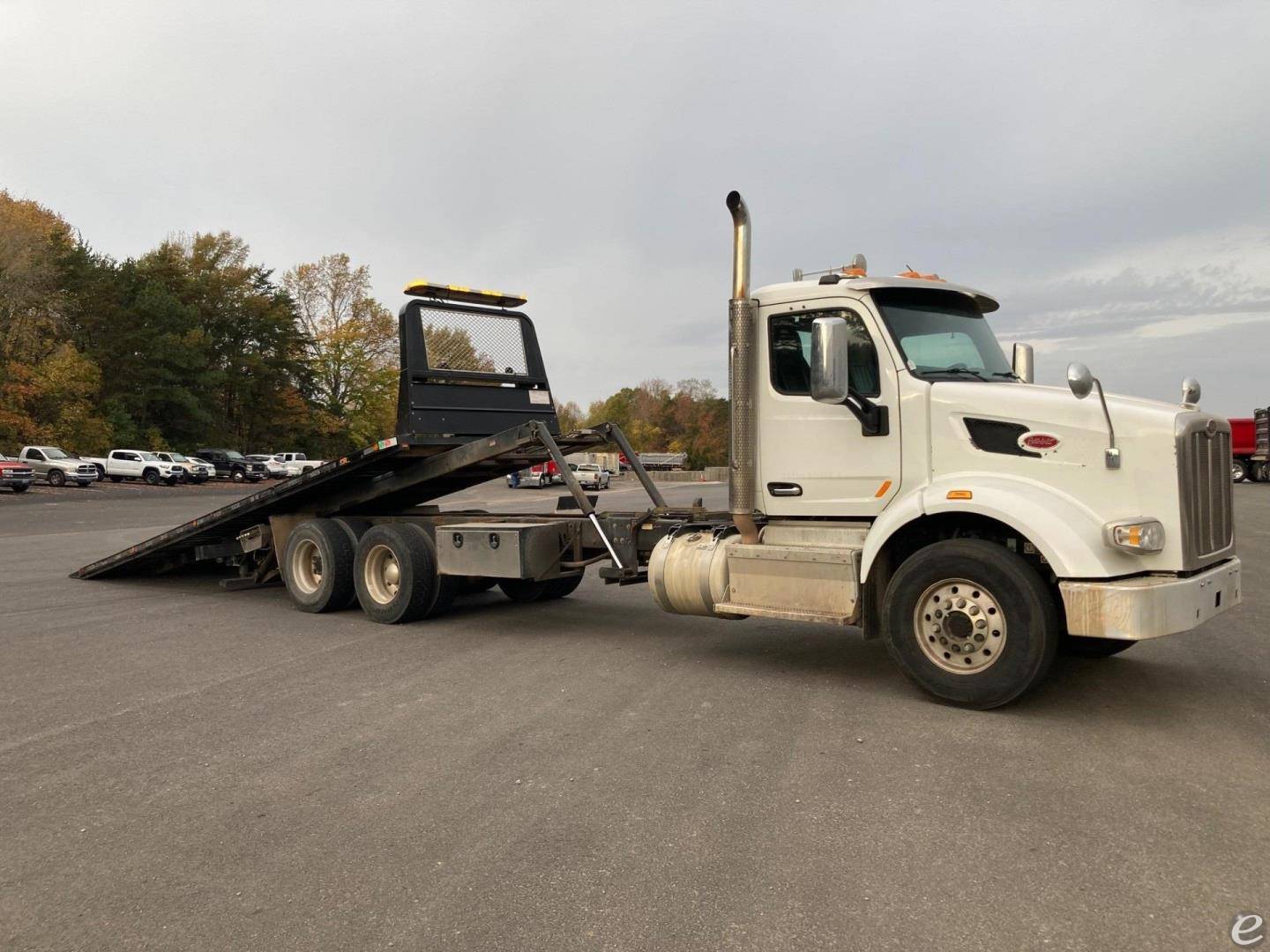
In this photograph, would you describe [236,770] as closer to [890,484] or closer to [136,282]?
[890,484]

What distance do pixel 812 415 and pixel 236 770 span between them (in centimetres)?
406

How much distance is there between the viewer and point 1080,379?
488 centimetres

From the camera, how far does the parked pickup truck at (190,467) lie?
45094 millimetres

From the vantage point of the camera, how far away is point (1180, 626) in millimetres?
4836

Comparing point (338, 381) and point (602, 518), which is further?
point (338, 381)

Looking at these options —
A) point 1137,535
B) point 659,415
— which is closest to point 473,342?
point 1137,535

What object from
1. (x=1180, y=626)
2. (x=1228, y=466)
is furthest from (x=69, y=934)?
(x=1228, y=466)

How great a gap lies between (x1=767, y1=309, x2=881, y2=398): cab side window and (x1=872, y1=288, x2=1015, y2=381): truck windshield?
8.0 inches

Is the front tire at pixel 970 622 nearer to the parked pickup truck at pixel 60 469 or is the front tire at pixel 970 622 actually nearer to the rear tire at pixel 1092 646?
the rear tire at pixel 1092 646

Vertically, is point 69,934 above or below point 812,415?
below

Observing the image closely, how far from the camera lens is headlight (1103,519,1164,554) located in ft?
15.8

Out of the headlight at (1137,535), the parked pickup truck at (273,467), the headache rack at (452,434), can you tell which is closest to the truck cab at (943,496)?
the headlight at (1137,535)

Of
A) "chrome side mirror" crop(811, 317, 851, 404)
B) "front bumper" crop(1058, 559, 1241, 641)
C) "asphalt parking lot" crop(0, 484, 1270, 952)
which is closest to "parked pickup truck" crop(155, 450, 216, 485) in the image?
"asphalt parking lot" crop(0, 484, 1270, 952)

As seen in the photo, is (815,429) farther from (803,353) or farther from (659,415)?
(659,415)
